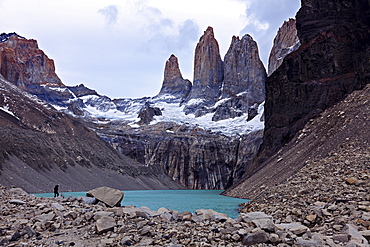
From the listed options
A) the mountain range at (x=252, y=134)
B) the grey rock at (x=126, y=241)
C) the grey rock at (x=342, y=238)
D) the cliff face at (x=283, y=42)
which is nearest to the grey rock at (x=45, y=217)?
the grey rock at (x=126, y=241)

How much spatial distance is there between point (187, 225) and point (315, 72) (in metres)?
48.6

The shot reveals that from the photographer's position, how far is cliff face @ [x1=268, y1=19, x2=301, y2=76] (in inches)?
6524

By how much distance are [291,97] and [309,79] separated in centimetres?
395

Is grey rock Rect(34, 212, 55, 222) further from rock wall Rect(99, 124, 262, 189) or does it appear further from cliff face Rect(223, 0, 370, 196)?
rock wall Rect(99, 124, 262, 189)

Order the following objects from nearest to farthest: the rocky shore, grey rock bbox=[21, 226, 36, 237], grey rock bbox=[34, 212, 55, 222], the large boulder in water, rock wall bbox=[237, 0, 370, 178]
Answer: the rocky shore, grey rock bbox=[21, 226, 36, 237], grey rock bbox=[34, 212, 55, 222], the large boulder in water, rock wall bbox=[237, 0, 370, 178]

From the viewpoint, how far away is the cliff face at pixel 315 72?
47125 millimetres

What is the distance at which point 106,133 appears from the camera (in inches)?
5556

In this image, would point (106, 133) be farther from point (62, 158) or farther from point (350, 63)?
point (350, 63)

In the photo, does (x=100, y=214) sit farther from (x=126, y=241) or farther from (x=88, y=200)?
(x=88, y=200)

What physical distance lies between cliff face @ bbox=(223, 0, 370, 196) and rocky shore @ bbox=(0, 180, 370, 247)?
27.6 metres

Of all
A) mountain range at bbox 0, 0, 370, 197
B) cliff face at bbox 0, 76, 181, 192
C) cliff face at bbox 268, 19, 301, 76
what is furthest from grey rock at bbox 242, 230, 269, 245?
cliff face at bbox 268, 19, 301, 76

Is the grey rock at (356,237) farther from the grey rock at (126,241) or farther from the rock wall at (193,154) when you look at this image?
the rock wall at (193,154)

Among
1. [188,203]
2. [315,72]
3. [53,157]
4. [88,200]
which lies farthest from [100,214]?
[53,157]

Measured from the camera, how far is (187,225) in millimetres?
10609
